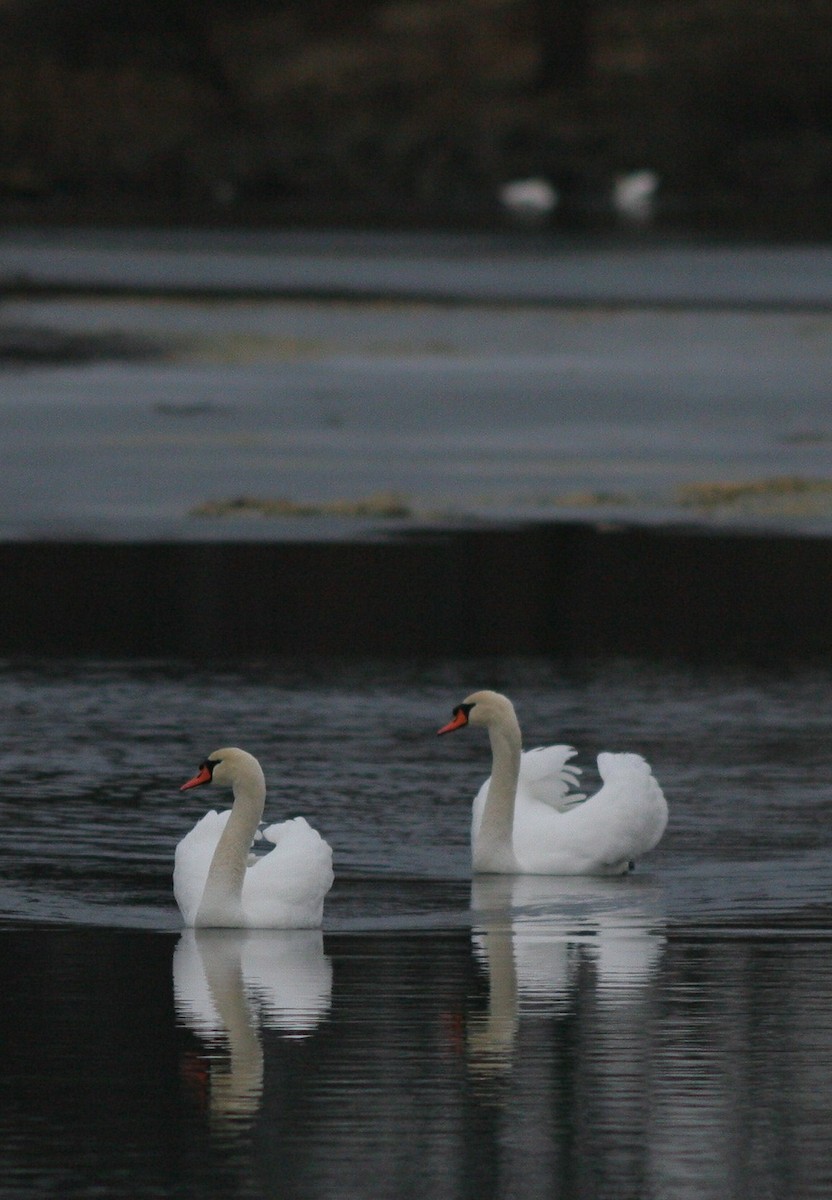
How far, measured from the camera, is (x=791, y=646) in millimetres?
18047

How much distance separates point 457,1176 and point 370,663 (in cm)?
972

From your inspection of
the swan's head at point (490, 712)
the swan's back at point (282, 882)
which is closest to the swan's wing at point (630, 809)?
the swan's head at point (490, 712)

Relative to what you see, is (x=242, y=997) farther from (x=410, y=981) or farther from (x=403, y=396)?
(x=403, y=396)

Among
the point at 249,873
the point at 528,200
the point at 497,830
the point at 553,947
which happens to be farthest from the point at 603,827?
the point at 528,200

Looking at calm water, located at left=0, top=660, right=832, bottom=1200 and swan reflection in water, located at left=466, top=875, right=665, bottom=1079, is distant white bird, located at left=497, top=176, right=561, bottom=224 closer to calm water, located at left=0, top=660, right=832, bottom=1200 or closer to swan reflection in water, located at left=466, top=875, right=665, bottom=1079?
calm water, located at left=0, top=660, right=832, bottom=1200

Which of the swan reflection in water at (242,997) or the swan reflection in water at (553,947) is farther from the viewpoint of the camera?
the swan reflection in water at (553,947)

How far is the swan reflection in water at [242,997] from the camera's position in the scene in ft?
28.5

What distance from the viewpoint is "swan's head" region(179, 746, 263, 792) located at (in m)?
11.2

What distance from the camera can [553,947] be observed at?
10.7 m

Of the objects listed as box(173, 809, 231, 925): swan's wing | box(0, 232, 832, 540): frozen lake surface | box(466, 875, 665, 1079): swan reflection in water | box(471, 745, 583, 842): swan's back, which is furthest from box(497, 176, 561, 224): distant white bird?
box(173, 809, 231, 925): swan's wing

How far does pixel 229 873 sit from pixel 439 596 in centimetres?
876

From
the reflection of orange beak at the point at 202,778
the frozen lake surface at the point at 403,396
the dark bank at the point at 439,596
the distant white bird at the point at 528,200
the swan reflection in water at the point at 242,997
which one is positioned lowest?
the swan reflection in water at the point at 242,997

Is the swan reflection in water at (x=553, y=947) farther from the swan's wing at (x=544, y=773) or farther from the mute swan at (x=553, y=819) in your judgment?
the swan's wing at (x=544, y=773)

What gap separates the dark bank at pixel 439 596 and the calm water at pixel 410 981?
219 centimetres
